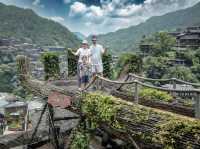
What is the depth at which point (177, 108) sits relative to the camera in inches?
325

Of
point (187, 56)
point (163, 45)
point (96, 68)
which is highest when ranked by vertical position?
point (163, 45)

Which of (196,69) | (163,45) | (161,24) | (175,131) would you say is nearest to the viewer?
(175,131)

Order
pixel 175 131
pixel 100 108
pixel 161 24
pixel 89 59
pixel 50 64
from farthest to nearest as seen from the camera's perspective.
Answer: pixel 161 24 < pixel 50 64 < pixel 89 59 < pixel 100 108 < pixel 175 131

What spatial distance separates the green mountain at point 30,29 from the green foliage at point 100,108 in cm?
9983

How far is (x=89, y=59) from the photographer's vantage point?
980cm

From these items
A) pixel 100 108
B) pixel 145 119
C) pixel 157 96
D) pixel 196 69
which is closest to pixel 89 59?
pixel 100 108

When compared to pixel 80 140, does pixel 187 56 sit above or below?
above

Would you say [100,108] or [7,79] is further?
[7,79]

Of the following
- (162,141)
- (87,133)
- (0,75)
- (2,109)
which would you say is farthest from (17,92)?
(162,141)

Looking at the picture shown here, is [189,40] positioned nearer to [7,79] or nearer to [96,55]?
[7,79]

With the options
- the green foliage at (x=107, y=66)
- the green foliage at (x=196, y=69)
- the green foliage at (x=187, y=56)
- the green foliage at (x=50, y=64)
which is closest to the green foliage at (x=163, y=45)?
the green foliage at (x=187, y=56)

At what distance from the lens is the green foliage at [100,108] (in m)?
7.26

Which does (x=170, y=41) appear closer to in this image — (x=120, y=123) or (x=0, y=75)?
(x=0, y=75)

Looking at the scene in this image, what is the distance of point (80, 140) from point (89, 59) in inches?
104
